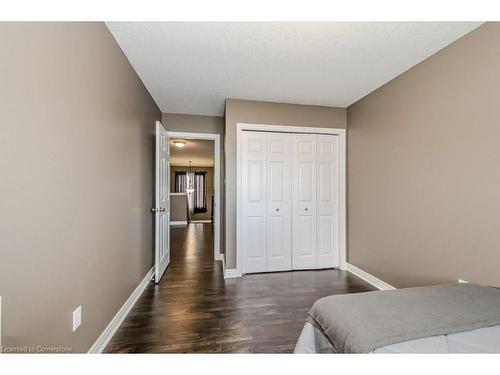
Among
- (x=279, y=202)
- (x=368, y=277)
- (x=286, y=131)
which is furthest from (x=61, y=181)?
(x=368, y=277)

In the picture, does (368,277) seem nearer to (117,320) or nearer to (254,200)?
(254,200)

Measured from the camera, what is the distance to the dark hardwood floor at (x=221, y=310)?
1.56m

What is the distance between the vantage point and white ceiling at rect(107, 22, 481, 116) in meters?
1.59

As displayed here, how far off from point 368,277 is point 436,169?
1537mm

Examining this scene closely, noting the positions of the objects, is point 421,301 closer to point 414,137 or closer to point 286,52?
point 414,137

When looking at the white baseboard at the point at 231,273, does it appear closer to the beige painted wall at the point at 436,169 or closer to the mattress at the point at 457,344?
the beige painted wall at the point at 436,169

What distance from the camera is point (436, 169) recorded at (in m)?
1.86

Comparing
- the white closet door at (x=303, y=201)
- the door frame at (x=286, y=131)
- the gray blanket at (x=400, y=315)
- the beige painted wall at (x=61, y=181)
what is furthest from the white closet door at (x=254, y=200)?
the gray blanket at (x=400, y=315)

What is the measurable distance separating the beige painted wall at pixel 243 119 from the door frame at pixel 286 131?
0.06 metres

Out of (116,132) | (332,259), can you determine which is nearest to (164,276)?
(116,132)

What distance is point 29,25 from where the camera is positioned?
0.91 metres
